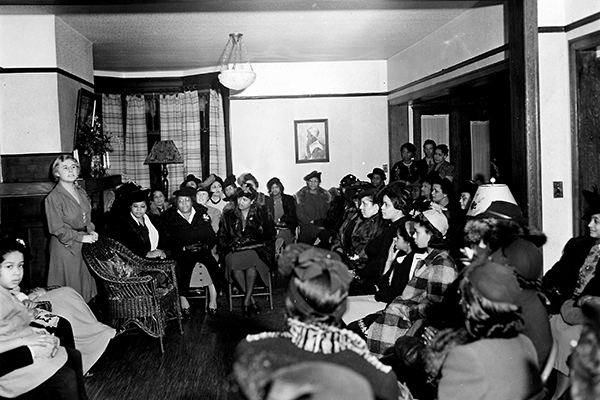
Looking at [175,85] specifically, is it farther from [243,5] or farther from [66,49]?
[243,5]

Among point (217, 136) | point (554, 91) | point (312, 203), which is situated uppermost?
point (217, 136)

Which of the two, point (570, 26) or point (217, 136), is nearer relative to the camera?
point (570, 26)

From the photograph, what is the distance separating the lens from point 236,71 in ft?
26.2

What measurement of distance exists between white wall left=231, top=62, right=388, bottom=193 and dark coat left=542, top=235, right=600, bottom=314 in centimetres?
566

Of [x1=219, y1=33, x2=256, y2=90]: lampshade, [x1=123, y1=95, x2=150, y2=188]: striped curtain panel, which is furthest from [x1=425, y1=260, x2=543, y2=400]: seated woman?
[x1=123, y1=95, x2=150, y2=188]: striped curtain panel

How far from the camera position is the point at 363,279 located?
4.93 meters

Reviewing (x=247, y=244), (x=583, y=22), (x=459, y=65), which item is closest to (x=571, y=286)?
(x=583, y=22)

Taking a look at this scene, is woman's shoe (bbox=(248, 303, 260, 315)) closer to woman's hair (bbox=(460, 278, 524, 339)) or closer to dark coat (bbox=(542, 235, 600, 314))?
dark coat (bbox=(542, 235, 600, 314))

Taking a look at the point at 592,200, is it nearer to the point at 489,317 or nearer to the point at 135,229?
the point at 489,317

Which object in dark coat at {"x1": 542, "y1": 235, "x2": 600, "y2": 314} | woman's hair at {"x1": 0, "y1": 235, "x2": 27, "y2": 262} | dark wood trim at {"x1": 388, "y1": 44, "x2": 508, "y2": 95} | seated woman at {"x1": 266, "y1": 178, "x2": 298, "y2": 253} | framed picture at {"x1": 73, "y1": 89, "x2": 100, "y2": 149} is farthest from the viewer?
seated woman at {"x1": 266, "y1": 178, "x2": 298, "y2": 253}

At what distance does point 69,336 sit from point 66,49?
3920mm

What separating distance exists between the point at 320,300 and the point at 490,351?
26.5 inches

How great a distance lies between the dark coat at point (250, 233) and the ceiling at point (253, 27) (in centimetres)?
210

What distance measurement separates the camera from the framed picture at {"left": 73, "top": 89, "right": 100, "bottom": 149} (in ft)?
22.2
